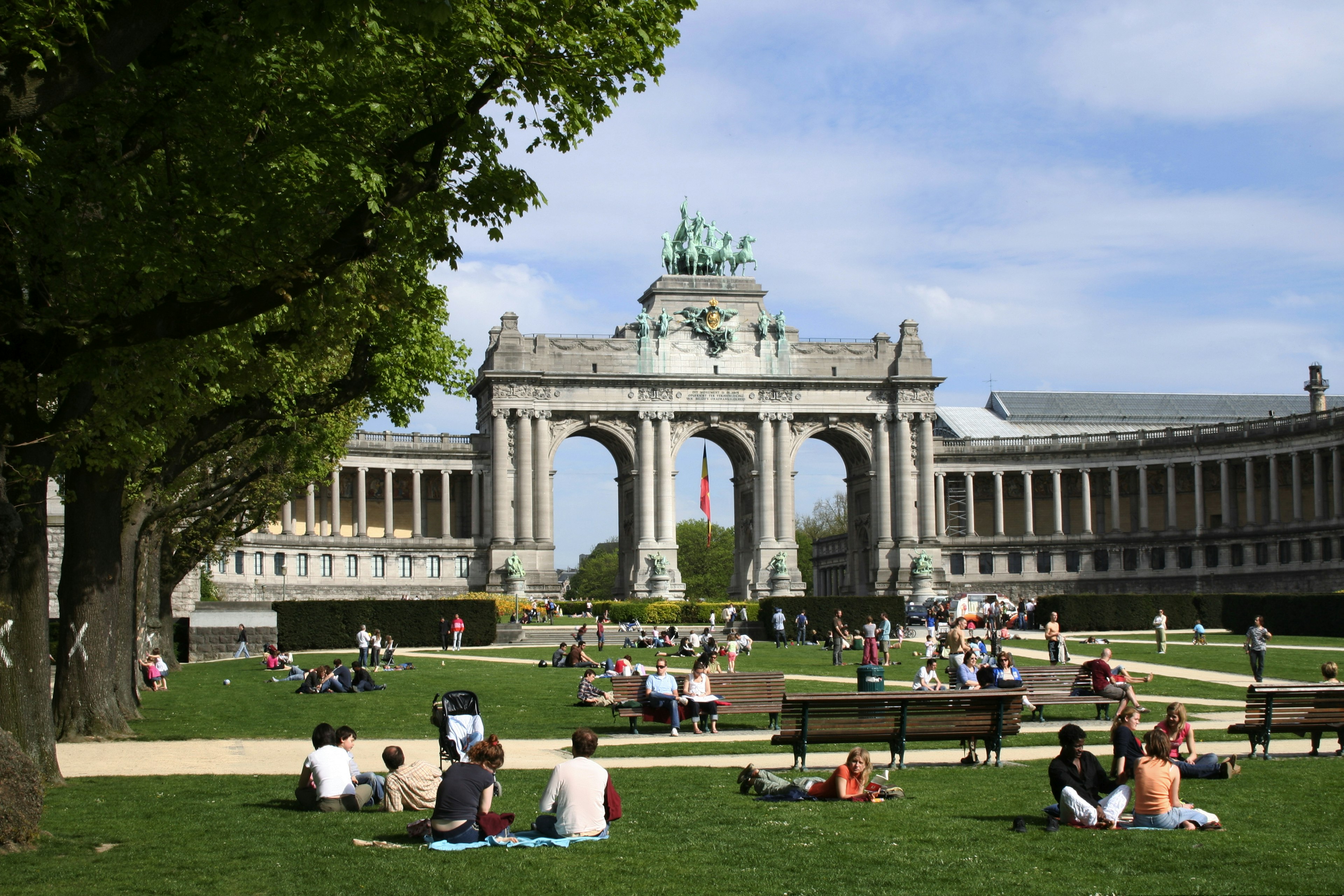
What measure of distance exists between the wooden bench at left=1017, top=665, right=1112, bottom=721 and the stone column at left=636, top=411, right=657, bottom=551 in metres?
64.9

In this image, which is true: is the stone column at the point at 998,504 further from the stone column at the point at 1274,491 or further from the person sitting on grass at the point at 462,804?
the person sitting on grass at the point at 462,804

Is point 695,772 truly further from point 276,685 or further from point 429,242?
point 276,685

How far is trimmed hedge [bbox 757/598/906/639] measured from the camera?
57.7m

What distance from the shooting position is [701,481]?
95.7 metres

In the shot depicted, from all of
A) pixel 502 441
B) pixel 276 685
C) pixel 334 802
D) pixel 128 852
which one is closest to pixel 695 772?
pixel 334 802

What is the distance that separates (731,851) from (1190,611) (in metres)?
57.6

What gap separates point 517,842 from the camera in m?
13.9

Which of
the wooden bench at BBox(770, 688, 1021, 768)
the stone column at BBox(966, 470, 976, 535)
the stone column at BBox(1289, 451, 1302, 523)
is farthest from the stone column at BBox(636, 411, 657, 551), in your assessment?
the wooden bench at BBox(770, 688, 1021, 768)

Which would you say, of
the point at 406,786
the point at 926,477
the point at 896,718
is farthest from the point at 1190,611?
the point at 406,786

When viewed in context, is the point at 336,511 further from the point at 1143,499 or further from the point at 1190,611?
the point at 1190,611

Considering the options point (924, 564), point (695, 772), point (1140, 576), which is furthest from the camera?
point (1140, 576)

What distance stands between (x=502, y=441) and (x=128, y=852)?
77810 millimetres

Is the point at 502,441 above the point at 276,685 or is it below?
above

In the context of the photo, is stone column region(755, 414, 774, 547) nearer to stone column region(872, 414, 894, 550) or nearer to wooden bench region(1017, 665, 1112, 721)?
stone column region(872, 414, 894, 550)
